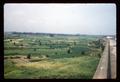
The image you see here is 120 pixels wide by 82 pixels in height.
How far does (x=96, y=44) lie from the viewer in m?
2.96

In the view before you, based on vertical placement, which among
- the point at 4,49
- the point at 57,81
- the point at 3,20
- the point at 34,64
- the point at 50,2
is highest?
the point at 50,2

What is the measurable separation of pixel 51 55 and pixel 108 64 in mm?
814

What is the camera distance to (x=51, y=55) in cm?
293

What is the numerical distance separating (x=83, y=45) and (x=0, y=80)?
1.21 metres

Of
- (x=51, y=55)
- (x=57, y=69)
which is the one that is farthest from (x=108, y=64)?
(x=51, y=55)

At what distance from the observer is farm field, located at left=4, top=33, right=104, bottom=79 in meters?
2.63

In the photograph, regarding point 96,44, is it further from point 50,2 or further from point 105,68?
point 50,2

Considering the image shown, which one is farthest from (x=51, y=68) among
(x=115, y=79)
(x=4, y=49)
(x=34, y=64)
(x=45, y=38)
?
(x=115, y=79)

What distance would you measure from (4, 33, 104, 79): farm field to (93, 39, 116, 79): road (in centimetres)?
7

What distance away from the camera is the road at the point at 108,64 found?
2.57 meters

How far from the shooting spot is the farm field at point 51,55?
8.63ft

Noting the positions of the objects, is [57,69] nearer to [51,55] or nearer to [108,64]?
[51,55]

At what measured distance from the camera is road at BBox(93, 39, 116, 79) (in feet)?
8.42

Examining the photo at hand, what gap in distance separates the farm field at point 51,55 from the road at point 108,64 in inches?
2.8
